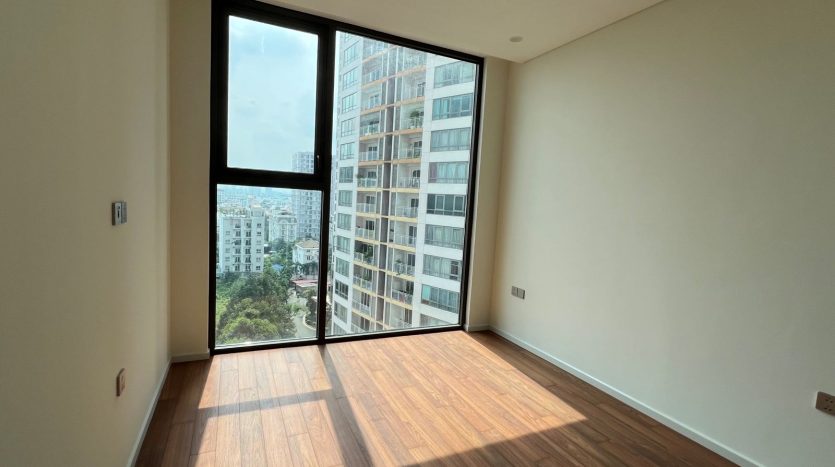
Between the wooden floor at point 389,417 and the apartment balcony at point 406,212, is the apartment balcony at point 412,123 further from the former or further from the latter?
the wooden floor at point 389,417

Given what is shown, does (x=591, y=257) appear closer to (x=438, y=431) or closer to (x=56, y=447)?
(x=438, y=431)

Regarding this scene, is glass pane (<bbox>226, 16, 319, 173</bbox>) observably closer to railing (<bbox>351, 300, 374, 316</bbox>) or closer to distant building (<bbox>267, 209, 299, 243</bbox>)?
distant building (<bbox>267, 209, 299, 243</bbox>)

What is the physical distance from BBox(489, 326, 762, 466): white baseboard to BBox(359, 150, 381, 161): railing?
2291mm

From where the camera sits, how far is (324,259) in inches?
136

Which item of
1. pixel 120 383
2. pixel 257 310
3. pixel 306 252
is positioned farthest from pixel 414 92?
pixel 120 383

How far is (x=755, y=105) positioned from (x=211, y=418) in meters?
3.63

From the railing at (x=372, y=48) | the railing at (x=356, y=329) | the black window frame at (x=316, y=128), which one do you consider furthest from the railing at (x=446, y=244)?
the railing at (x=372, y=48)

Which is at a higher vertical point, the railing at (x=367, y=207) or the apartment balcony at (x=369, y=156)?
the apartment balcony at (x=369, y=156)

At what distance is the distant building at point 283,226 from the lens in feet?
10.7

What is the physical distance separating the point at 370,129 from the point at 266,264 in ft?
4.96

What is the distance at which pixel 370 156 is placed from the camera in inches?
139

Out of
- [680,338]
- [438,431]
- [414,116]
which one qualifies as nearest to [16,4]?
[438,431]

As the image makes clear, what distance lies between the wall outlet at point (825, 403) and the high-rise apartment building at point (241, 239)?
3627mm

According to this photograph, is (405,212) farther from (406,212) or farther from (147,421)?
(147,421)
